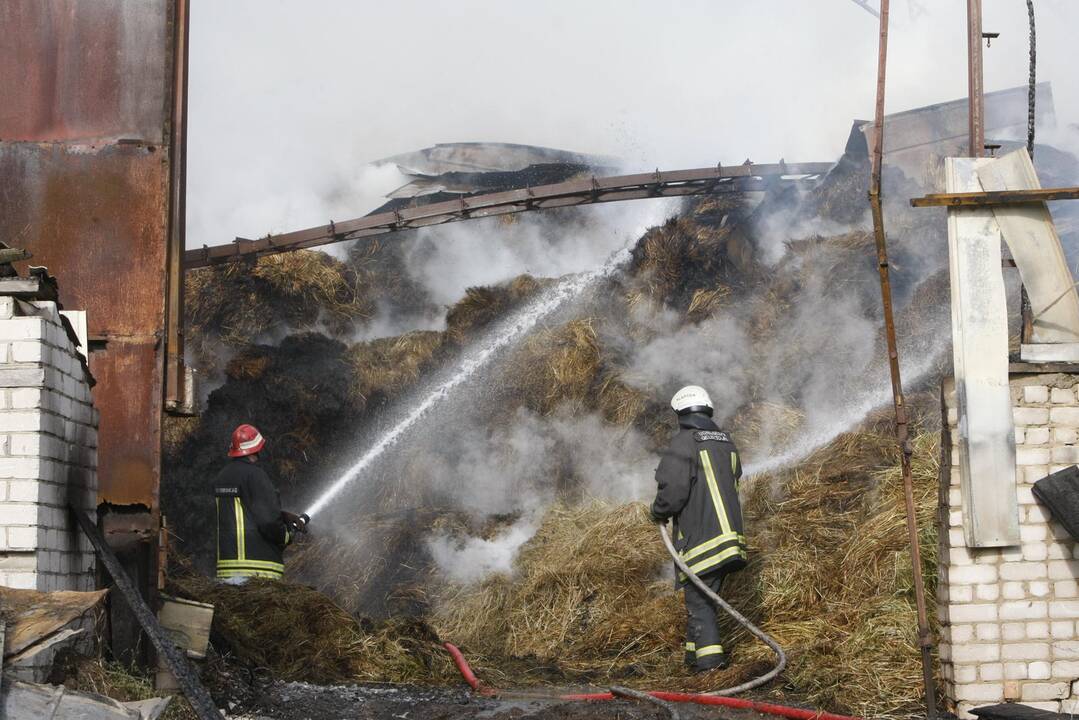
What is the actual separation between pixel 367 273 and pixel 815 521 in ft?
24.8

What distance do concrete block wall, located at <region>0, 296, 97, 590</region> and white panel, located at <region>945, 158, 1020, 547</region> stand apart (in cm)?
453

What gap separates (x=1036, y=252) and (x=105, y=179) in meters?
5.42

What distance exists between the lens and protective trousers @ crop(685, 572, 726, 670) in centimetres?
734

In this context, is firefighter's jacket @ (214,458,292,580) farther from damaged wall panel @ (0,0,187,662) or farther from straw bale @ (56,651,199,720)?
straw bale @ (56,651,199,720)

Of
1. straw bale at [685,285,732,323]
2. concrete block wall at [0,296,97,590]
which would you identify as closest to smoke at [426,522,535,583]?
straw bale at [685,285,732,323]

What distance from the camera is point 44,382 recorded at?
5516mm

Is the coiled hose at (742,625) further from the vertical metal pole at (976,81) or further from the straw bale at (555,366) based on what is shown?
the straw bale at (555,366)

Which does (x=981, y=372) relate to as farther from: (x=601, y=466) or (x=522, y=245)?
(x=522, y=245)

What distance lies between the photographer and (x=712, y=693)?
22.1 feet

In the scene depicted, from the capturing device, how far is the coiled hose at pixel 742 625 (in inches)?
261

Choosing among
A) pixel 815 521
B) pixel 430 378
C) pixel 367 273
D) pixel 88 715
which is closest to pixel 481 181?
pixel 367 273

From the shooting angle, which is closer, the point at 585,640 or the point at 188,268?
the point at 585,640

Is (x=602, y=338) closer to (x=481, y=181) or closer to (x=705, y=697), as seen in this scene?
(x=481, y=181)

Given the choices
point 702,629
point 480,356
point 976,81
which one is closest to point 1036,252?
point 976,81
